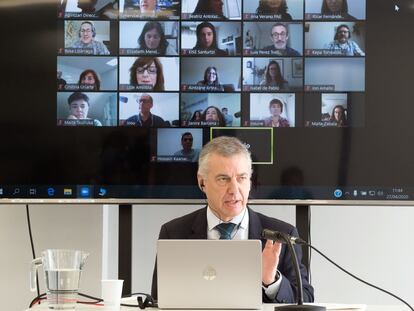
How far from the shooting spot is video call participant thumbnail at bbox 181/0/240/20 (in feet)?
13.3

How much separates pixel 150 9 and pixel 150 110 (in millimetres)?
485

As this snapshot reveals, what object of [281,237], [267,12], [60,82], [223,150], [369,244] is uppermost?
[267,12]

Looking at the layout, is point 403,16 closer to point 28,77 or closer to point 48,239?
point 28,77

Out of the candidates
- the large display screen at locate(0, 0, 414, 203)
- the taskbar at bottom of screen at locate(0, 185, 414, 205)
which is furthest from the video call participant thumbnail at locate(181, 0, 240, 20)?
the taskbar at bottom of screen at locate(0, 185, 414, 205)

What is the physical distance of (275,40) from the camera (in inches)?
160

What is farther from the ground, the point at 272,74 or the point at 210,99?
the point at 272,74

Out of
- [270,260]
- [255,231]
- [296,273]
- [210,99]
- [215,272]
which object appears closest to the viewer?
[296,273]

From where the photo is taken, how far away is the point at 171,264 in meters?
2.75

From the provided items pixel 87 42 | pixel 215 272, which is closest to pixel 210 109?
pixel 87 42

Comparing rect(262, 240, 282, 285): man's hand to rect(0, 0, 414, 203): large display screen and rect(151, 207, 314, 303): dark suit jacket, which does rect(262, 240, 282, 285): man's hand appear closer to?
rect(151, 207, 314, 303): dark suit jacket

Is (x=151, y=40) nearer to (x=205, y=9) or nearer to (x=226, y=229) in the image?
(x=205, y=9)

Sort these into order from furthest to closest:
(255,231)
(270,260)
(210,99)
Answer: (210,99) → (255,231) → (270,260)

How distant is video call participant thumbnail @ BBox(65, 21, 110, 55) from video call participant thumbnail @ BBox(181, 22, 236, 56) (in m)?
0.38

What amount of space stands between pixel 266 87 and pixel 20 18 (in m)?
1.22
